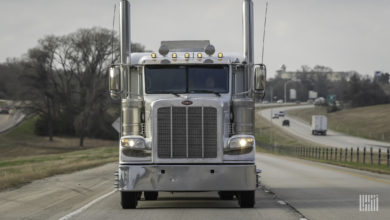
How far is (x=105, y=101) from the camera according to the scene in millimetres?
85000

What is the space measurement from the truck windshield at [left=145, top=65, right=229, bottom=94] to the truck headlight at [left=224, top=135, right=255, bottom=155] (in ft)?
4.70

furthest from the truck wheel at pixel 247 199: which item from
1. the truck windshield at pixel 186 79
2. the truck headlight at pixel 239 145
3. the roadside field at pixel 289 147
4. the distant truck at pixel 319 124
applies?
the distant truck at pixel 319 124

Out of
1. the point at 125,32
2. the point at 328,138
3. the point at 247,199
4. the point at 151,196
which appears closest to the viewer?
the point at 247,199

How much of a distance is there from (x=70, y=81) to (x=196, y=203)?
3007 inches

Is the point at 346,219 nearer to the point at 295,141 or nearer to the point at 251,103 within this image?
the point at 251,103

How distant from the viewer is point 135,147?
566 inches

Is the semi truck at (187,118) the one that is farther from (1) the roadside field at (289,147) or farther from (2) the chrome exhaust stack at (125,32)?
(1) the roadside field at (289,147)

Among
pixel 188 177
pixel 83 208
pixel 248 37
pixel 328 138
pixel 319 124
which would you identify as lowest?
pixel 328 138

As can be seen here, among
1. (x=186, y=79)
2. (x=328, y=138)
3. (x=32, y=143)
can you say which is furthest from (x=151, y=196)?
(x=328, y=138)

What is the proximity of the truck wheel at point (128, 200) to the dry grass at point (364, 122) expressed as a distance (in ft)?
277

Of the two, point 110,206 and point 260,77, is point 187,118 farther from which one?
point 110,206

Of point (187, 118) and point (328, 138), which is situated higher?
point (187, 118)

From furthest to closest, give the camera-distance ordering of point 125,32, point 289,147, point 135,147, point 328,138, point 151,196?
point 328,138, point 289,147, point 151,196, point 125,32, point 135,147

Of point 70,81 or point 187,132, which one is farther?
point 70,81
